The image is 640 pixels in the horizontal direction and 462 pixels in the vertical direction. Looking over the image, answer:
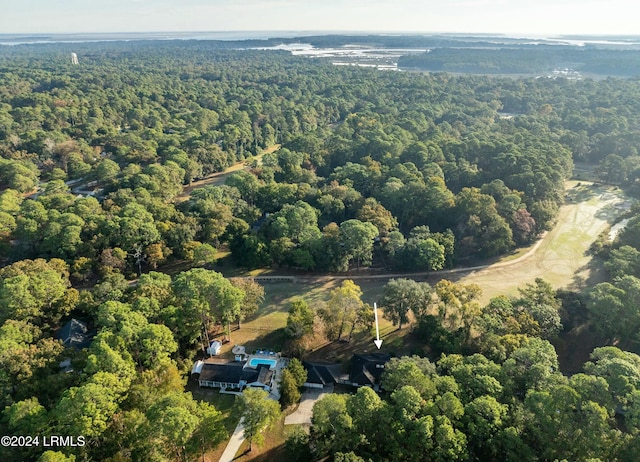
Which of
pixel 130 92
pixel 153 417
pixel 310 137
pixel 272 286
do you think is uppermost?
pixel 130 92

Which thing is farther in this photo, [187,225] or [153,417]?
[187,225]

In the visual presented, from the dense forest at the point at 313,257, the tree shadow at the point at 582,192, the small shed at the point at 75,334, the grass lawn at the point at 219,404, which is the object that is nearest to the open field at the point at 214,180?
the dense forest at the point at 313,257

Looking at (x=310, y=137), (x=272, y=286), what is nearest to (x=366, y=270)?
(x=272, y=286)

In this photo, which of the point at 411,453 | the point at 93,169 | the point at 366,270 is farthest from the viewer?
the point at 93,169

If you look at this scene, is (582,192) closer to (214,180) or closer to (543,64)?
(214,180)

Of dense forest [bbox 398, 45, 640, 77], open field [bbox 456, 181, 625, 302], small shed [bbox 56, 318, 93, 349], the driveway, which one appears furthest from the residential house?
dense forest [bbox 398, 45, 640, 77]

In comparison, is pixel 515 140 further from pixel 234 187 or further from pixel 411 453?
pixel 411 453

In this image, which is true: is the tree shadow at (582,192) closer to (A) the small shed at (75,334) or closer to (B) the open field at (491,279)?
(B) the open field at (491,279)

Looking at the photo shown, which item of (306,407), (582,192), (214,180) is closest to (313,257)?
(306,407)
